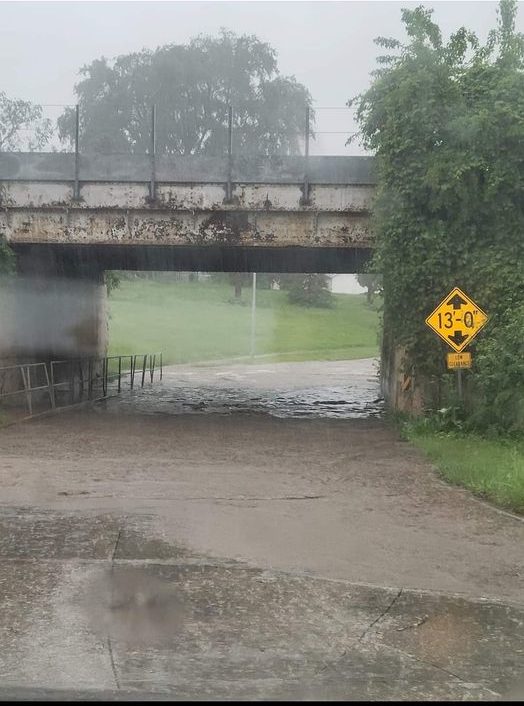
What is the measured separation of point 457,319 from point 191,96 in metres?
28.2

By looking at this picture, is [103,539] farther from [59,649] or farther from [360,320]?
[360,320]

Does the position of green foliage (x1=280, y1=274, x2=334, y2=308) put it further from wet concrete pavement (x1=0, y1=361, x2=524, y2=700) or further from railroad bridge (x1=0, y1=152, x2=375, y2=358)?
wet concrete pavement (x1=0, y1=361, x2=524, y2=700)

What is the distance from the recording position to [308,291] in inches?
3359

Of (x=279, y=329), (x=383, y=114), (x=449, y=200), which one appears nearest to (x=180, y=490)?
(x=449, y=200)

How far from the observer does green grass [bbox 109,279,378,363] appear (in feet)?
198

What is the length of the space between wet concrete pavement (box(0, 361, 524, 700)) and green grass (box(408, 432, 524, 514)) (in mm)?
313

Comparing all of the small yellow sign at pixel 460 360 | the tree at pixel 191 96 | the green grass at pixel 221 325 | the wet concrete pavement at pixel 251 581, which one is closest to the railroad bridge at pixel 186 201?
the small yellow sign at pixel 460 360

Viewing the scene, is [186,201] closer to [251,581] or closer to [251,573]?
[251,573]

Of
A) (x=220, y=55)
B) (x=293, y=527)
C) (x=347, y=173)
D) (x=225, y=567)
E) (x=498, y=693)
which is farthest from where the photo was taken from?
(x=220, y=55)

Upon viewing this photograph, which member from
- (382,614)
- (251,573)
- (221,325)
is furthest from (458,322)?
(221,325)

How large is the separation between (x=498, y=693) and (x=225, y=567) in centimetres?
292

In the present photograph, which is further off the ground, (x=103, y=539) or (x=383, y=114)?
(x=383, y=114)

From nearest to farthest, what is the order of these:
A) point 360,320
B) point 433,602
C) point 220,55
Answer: point 433,602 → point 220,55 → point 360,320

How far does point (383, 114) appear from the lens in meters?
18.4
